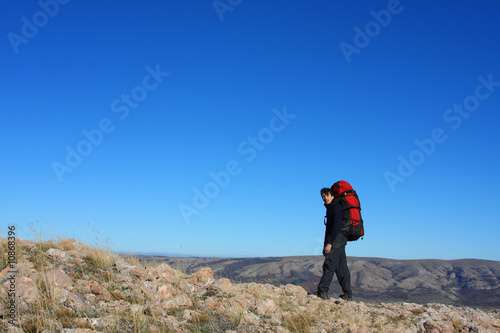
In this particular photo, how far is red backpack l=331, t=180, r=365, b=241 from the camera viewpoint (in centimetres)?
757

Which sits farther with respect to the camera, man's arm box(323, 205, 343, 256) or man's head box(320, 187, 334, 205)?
man's head box(320, 187, 334, 205)

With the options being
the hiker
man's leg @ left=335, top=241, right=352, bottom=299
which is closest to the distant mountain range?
man's leg @ left=335, top=241, right=352, bottom=299

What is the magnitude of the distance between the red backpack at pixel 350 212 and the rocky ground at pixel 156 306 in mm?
1448

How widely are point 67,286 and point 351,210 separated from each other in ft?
18.4

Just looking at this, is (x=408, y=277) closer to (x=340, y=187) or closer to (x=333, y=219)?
(x=340, y=187)

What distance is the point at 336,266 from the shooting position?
297 inches

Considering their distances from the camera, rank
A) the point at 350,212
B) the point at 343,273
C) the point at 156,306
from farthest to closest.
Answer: the point at 343,273
the point at 350,212
the point at 156,306

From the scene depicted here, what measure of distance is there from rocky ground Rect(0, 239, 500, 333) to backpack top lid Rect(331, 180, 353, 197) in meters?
2.27

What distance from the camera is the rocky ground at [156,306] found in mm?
4586

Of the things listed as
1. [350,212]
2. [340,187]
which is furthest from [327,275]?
[340,187]

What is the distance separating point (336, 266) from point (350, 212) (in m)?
1.20

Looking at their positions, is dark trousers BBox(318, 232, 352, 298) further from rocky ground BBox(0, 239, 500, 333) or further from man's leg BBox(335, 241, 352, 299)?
rocky ground BBox(0, 239, 500, 333)

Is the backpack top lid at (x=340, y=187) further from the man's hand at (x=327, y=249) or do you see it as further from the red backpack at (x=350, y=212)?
the man's hand at (x=327, y=249)

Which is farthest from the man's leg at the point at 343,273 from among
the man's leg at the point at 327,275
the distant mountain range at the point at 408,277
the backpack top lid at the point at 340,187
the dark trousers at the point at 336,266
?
the distant mountain range at the point at 408,277
